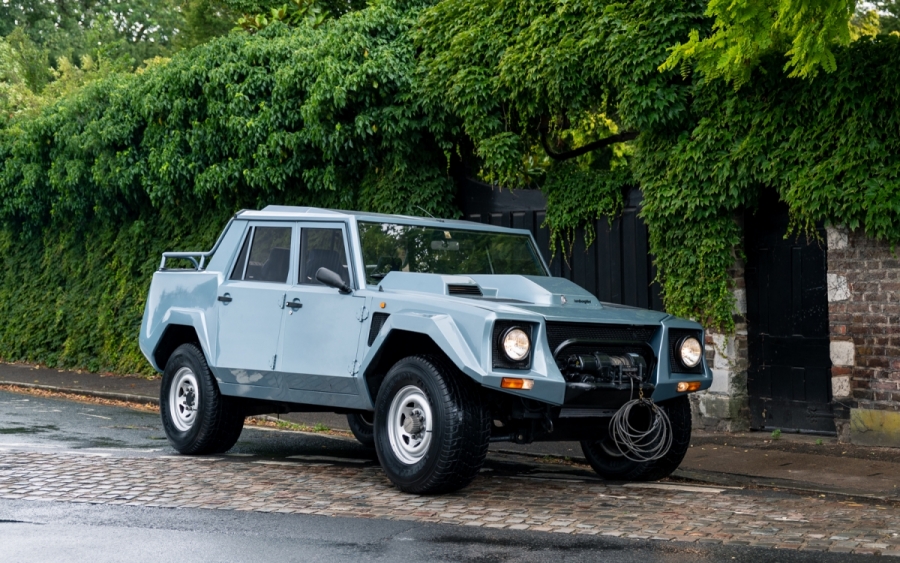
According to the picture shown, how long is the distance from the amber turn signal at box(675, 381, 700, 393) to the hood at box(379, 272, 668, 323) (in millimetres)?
490

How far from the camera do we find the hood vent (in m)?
8.09

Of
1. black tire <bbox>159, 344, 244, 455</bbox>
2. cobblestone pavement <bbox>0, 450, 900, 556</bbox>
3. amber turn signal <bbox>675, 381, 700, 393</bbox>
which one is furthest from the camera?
black tire <bbox>159, 344, 244, 455</bbox>

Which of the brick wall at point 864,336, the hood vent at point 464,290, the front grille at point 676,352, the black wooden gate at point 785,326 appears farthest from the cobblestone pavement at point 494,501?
the black wooden gate at point 785,326

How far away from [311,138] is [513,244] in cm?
551

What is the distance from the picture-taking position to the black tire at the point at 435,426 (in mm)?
7359

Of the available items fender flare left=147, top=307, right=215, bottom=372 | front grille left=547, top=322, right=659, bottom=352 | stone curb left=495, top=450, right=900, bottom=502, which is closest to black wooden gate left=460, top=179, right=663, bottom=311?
stone curb left=495, top=450, right=900, bottom=502

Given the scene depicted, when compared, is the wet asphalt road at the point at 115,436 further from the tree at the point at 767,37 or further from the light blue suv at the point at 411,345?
the tree at the point at 767,37

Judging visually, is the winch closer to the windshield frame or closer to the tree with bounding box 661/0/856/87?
the windshield frame

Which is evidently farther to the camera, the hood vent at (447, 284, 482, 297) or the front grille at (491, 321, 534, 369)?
the hood vent at (447, 284, 482, 297)

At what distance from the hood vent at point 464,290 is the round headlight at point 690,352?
5.03 feet

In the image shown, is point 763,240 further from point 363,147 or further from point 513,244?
point 363,147

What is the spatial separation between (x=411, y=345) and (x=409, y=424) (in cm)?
64

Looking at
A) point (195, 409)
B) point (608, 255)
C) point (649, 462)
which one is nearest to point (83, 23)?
point (608, 255)

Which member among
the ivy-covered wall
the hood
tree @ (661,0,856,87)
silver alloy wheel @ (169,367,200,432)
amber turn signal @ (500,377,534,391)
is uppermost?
tree @ (661,0,856,87)
